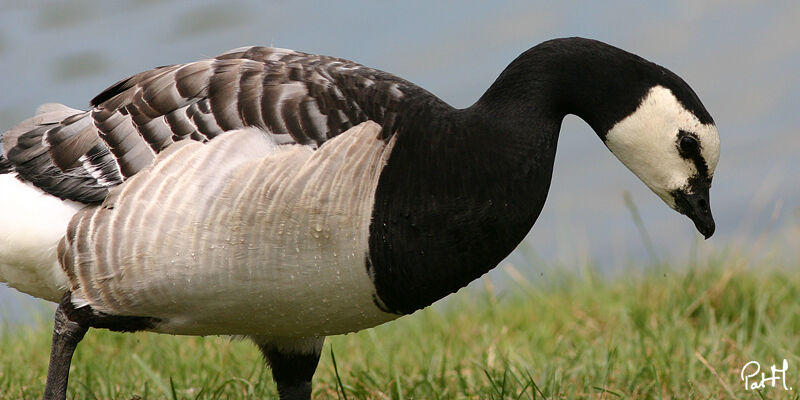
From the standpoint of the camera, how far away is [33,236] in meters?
4.58

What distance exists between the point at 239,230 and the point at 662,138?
1843mm

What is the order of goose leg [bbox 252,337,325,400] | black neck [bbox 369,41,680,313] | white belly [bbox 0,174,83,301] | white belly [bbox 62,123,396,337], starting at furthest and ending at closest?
goose leg [bbox 252,337,325,400] → white belly [bbox 0,174,83,301] → black neck [bbox 369,41,680,313] → white belly [bbox 62,123,396,337]

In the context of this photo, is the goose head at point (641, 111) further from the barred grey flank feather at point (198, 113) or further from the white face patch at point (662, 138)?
the barred grey flank feather at point (198, 113)

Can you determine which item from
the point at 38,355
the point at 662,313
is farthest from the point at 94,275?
the point at 662,313

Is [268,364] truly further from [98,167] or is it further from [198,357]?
[98,167]

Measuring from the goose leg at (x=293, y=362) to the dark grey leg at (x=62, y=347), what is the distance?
94 centimetres

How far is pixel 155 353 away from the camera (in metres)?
6.40

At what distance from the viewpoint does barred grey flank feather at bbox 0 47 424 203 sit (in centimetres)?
446

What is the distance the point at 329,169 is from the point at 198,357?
7.89ft

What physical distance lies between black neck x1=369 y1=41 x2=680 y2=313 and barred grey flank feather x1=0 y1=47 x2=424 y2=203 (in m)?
0.23

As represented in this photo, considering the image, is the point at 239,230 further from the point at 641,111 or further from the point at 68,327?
the point at 641,111
